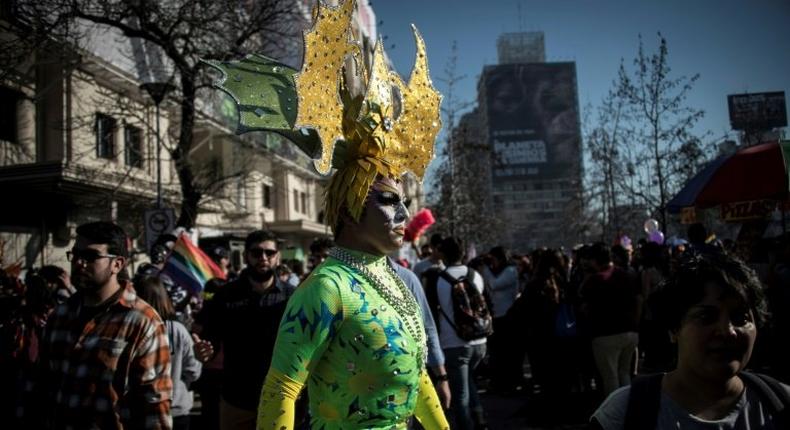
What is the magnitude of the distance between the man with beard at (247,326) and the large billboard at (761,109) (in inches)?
1162

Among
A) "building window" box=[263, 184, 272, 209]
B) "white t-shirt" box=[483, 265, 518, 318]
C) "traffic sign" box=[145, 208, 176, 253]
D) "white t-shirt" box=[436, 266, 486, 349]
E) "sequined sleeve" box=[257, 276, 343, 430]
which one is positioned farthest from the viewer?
"building window" box=[263, 184, 272, 209]

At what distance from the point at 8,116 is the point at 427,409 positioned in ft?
45.6

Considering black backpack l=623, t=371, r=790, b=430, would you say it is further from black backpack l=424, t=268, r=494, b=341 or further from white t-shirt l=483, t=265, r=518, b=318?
white t-shirt l=483, t=265, r=518, b=318

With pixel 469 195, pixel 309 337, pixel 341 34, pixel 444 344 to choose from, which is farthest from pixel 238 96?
pixel 469 195

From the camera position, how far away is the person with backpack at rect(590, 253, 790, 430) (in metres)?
1.74

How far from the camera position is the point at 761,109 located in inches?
1201

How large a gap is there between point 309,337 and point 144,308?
1.38 metres

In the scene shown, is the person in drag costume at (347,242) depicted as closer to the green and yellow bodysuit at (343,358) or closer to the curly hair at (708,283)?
the green and yellow bodysuit at (343,358)

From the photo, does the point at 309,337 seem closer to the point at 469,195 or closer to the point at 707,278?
the point at 707,278

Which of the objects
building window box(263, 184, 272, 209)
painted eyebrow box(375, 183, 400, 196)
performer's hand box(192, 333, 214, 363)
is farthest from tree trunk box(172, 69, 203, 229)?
building window box(263, 184, 272, 209)

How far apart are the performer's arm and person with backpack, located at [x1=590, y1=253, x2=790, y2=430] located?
76 centimetres

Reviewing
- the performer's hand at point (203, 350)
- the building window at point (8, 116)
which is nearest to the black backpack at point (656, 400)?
the performer's hand at point (203, 350)

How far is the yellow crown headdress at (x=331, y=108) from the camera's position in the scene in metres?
2.26

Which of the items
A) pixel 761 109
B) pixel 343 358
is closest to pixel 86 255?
pixel 343 358
